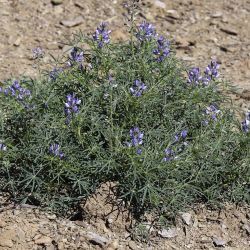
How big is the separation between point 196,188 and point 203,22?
3395mm

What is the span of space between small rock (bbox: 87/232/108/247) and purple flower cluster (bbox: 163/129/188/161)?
26.9 inches

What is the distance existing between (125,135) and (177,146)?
0.38 m

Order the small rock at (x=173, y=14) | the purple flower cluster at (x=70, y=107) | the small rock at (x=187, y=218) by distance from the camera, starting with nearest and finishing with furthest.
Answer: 1. the purple flower cluster at (x=70, y=107)
2. the small rock at (x=187, y=218)
3. the small rock at (x=173, y=14)

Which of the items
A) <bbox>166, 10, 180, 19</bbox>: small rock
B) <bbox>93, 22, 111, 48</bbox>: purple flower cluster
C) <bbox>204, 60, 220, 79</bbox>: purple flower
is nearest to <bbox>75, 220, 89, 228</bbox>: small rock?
<bbox>93, 22, 111, 48</bbox>: purple flower cluster

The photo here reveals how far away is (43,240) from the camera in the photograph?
4.17m

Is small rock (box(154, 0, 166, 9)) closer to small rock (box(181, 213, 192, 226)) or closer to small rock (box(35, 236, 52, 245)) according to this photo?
small rock (box(181, 213, 192, 226))

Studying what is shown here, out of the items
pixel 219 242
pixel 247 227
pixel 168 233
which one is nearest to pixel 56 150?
pixel 168 233

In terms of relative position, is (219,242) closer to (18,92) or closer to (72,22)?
(18,92)

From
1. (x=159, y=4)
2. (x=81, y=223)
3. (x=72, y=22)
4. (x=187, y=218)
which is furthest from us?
(x=159, y=4)

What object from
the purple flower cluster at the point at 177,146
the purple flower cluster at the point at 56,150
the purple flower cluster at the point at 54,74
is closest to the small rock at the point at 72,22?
the purple flower cluster at the point at 54,74

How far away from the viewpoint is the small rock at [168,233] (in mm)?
4363

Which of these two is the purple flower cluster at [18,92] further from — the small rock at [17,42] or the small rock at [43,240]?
the small rock at [17,42]

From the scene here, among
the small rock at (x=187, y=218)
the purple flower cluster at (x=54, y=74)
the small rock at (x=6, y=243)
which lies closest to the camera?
the small rock at (x=6, y=243)

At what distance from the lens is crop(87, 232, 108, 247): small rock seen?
4164 millimetres
